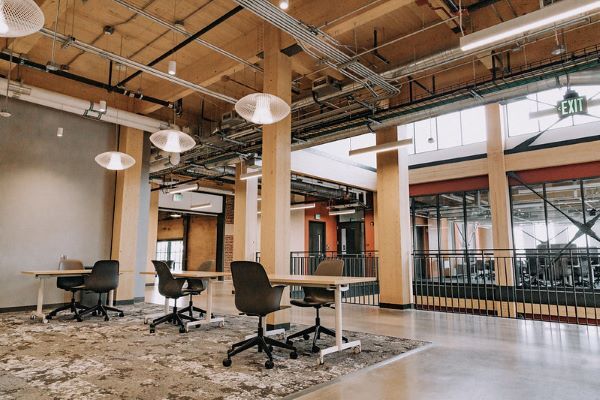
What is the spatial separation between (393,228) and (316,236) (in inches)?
367

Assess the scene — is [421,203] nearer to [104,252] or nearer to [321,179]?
[321,179]

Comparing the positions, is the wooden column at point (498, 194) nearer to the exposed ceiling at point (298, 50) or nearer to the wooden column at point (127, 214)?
the exposed ceiling at point (298, 50)

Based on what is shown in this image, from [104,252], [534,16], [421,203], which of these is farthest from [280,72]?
[421,203]

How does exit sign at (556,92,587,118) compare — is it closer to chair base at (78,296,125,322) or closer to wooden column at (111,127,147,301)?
chair base at (78,296,125,322)

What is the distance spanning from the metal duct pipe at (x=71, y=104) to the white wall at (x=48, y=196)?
0.87 meters

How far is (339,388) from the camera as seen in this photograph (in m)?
2.98

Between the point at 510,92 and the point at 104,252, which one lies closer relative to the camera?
the point at 510,92

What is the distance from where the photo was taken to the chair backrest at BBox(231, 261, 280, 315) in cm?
371

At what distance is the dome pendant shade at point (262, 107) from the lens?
3994 millimetres

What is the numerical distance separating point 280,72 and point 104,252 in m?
5.48

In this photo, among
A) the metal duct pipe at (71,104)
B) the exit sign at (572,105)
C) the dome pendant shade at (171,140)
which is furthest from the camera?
the metal duct pipe at (71,104)

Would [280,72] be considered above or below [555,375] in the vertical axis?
above

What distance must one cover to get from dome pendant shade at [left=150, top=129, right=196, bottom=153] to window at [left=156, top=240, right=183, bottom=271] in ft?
46.1

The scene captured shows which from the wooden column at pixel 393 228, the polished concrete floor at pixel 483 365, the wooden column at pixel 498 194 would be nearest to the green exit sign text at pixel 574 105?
the wooden column at pixel 393 228
